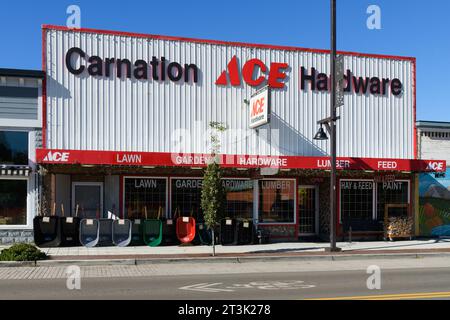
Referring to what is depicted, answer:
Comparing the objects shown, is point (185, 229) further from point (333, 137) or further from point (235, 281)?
point (235, 281)

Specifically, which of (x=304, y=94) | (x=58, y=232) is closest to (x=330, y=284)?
(x=58, y=232)

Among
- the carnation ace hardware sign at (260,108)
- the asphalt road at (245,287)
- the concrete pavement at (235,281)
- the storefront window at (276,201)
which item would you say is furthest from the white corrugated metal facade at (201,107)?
the asphalt road at (245,287)

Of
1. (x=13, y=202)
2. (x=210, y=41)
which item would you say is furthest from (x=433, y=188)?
(x=13, y=202)

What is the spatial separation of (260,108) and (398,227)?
7.24m

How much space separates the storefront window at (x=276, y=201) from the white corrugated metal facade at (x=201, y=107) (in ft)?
4.27

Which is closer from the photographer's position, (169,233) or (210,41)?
(169,233)

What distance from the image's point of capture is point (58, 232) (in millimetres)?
18141

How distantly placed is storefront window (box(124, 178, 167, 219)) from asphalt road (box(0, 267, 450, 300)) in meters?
7.22

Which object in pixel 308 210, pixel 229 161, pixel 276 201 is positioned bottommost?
pixel 308 210

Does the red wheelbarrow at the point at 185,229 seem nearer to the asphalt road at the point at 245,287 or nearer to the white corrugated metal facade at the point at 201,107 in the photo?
the white corrugated metal facade at the point at 201,107

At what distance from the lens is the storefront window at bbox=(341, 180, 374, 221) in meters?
22.0

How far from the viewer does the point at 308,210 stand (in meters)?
22.4

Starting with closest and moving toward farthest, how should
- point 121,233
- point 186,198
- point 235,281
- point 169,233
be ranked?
point 235,281 → point 121,233 → point 169,233 → point 186,198

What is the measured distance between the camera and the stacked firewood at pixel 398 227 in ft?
69.8
